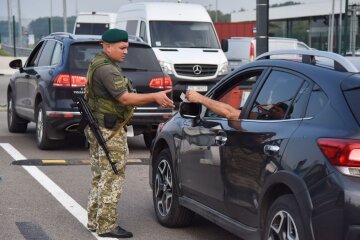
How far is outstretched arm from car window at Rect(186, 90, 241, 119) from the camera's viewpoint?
5.92 metres

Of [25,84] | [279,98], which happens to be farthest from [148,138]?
[279,98]

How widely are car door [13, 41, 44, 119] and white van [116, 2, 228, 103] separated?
19.9ft

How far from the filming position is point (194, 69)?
1903cm

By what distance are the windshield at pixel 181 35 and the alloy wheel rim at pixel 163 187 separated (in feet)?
41.3

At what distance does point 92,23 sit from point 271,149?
3134 cm

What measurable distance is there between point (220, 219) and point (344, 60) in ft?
5.26

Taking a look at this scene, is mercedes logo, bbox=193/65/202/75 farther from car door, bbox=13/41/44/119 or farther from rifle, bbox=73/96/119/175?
rifle, bbox=73/96/119/175

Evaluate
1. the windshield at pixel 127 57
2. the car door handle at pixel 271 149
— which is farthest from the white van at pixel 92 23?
the car door handle at pixel 271 149

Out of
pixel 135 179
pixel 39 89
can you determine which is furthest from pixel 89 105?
pixel 39 89

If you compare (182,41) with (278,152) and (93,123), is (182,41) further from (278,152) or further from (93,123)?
(278,152)

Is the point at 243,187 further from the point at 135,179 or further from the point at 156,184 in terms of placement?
the point at 135,179

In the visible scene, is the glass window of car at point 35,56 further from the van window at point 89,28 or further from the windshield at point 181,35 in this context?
the van window at point 89,28

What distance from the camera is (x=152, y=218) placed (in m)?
7.48

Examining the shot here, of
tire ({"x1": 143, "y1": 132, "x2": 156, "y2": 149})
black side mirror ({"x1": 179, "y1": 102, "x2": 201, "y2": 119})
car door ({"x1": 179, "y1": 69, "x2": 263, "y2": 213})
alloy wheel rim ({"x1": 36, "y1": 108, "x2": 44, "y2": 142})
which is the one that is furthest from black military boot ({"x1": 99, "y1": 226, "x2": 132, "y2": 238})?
tire ({"x1": 143, "y1": 132, "x2": 156, "y2": 149})
